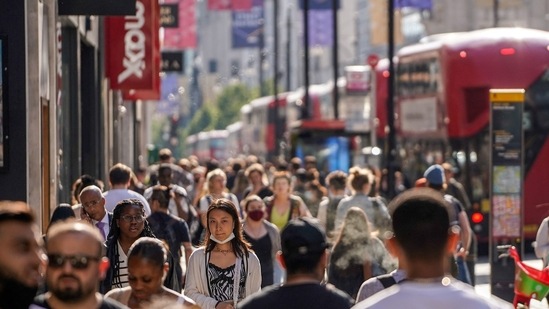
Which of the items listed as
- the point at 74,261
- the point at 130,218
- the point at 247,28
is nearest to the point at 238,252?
the point at 130,218

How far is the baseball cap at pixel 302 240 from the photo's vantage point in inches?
256

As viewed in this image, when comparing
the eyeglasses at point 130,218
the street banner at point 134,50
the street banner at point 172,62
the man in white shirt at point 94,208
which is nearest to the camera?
the eyeglasses at point 130,218

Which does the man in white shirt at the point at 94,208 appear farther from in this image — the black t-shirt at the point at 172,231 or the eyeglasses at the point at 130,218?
the eyeglasses at the point at 130,218

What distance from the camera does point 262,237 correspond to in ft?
45.5

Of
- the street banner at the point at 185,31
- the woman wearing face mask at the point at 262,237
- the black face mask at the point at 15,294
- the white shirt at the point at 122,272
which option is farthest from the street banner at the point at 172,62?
the black face mask at the point at 15,294

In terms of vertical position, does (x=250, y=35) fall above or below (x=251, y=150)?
above

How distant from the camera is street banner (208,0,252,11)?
53.9 meters

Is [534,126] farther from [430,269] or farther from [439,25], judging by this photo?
[439,25]

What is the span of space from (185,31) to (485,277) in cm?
3397

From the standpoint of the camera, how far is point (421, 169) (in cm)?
3288

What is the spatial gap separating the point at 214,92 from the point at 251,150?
281ft

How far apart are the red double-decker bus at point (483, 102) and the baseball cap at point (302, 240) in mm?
21257

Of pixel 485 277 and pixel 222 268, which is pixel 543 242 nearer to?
pixel 222 268

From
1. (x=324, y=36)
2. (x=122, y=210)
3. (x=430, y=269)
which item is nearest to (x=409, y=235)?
(x=430, y=269)
